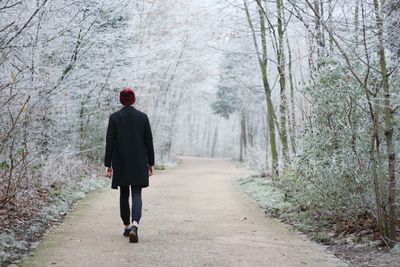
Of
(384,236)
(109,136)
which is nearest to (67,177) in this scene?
(109,136)

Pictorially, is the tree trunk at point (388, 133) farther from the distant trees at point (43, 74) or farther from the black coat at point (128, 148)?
the distant trees at point (43, 74)

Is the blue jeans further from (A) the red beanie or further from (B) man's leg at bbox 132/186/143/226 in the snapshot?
(A) the red beanie

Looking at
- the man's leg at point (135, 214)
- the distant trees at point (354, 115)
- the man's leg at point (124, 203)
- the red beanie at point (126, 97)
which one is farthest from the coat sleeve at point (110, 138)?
the distant trees at point (354, 115)

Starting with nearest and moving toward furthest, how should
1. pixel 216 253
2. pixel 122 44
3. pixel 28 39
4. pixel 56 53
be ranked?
pixel 216 253
pixel 28 39
pixel 56 53
pixel 122 44

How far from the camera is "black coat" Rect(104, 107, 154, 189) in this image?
646 centimetres

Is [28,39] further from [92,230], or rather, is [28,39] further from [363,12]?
[363,12]

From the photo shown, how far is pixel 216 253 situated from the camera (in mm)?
5938

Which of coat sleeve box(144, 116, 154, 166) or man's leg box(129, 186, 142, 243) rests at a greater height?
coat sleeve box(144, 116, 154, 166)


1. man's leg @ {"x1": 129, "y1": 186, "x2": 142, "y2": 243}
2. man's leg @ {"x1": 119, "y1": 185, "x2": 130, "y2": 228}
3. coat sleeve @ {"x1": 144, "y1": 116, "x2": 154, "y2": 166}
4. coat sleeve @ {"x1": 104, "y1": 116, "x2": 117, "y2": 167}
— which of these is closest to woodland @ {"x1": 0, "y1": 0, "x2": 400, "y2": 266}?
coat sleeve @ {"x1": 104, "y1": 116, "x2": 117, "y2": 167}

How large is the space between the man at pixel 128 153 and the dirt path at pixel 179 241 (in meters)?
0.60

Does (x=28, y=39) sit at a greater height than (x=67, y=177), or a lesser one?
greater

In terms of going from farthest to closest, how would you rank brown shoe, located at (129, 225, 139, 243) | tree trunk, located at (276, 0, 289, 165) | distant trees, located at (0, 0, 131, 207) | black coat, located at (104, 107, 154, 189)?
tree trunk, located at (276, 0, 289, 165)
distant trees, located at (0, 0, 131, 207)
black coat, located at (104, 107, 154, 189)
brown shoe, located at (129, 225, 139, 243)

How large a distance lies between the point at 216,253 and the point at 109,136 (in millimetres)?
2058

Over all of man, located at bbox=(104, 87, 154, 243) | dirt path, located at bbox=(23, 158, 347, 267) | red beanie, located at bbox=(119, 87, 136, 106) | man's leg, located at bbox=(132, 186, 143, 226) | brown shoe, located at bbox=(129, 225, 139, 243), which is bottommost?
dirt path, located at bbox=(23, 158, 347, 267)
